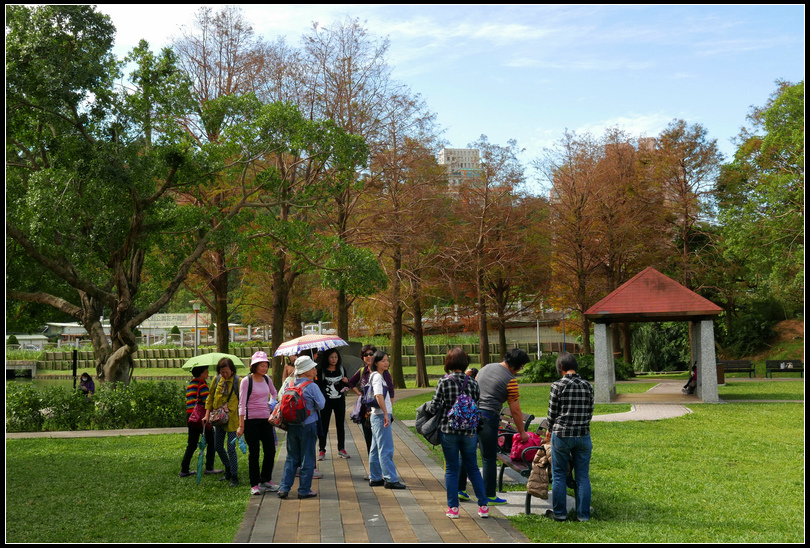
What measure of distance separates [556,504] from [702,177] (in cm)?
3493

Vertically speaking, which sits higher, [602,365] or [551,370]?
[602,365]

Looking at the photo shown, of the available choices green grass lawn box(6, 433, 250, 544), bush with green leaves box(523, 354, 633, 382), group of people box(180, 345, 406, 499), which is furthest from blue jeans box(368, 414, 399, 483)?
bush with green leaves box(523, 354, 633, 382)

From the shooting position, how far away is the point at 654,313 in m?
21.5

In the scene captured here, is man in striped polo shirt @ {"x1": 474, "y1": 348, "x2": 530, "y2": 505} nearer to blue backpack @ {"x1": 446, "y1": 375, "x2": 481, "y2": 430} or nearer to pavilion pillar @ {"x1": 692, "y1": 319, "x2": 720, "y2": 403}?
blue backpack @ {"x1": 446, "y1": 375, "x2": 481, "y2": 430}

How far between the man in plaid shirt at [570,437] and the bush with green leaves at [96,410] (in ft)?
40.3

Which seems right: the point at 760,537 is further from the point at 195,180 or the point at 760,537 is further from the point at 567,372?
the point at 195,180

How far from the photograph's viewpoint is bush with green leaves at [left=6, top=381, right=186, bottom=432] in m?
17.2

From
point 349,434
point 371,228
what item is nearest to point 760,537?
point 349,434

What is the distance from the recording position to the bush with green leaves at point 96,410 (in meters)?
17.2

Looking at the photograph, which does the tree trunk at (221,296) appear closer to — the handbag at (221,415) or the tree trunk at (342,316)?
the tree trunk at (342,316)

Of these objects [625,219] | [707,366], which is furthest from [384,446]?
[625,219]

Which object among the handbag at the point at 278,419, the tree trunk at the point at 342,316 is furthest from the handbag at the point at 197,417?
the tree trunk at the point at 342,316

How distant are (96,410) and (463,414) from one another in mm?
12658

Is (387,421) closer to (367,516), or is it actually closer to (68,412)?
(367,516)
